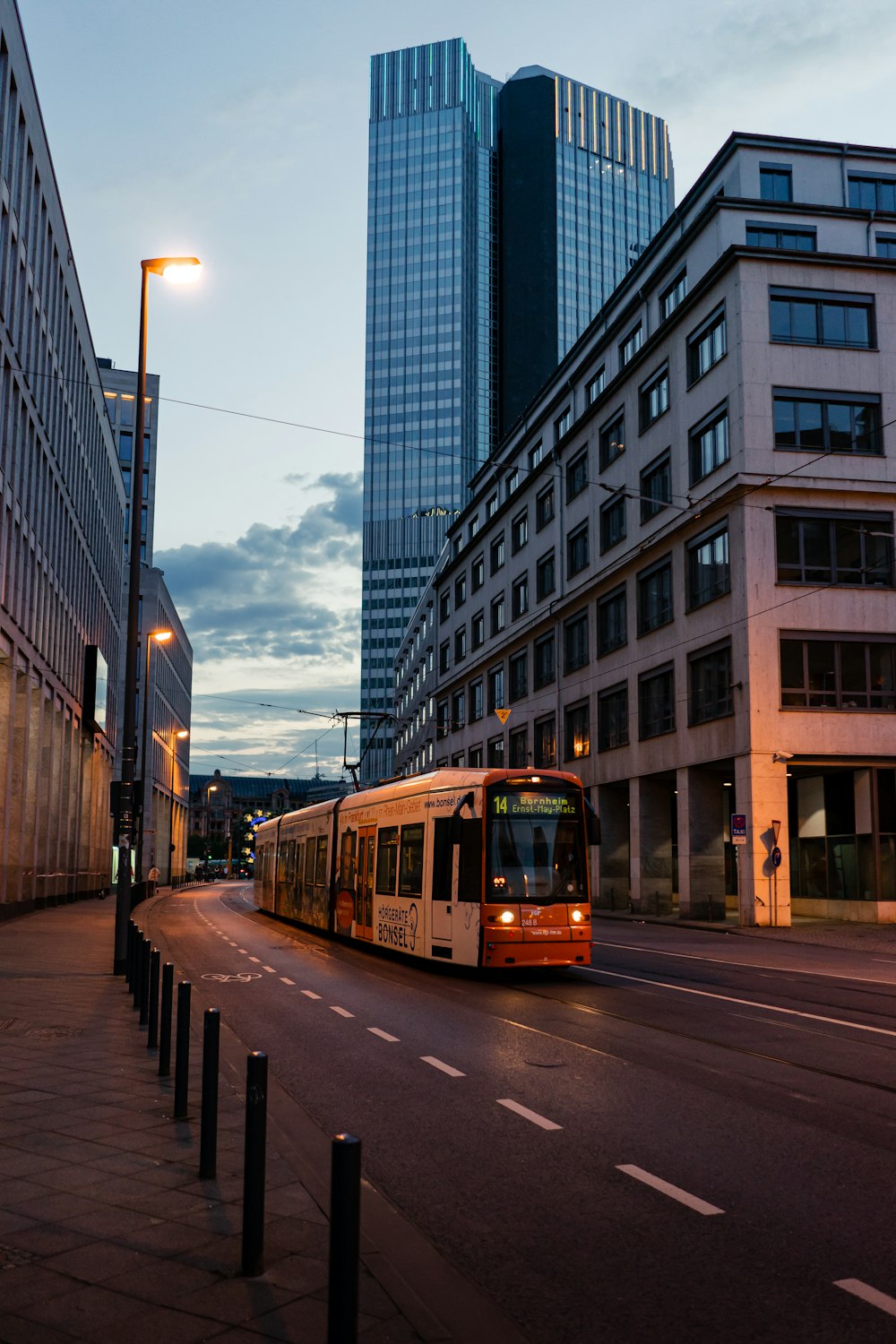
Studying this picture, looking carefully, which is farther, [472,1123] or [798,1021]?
[798,1021]

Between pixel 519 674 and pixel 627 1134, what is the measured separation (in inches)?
2072

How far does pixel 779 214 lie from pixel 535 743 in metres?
26.2

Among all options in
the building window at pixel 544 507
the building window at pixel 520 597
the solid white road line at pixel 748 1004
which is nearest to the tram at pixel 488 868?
the solid white road line at pixel 748 1004

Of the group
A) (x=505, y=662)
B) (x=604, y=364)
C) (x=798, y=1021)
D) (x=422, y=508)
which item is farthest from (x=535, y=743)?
(x=422, y=508)

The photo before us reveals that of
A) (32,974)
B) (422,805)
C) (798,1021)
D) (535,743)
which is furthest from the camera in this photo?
(535,743)

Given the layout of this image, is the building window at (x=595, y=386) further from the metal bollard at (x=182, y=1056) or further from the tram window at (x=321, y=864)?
the metal bollard at (x=182, y=1056)

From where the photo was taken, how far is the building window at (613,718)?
4494 cm

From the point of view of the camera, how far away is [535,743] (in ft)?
185

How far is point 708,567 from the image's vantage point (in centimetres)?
3781

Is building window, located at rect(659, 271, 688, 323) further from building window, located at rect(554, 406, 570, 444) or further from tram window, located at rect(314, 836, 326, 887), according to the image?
tram window, located at rect(314, 836, 326, 887)

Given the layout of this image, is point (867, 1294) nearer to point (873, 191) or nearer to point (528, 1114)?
point (528, 1114)

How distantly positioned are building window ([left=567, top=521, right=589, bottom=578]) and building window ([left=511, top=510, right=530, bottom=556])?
7116 mm

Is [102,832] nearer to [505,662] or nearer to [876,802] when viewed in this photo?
[505,662]

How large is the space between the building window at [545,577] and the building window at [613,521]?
646 cm
